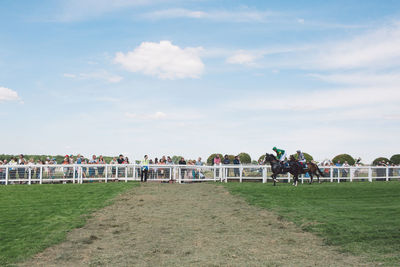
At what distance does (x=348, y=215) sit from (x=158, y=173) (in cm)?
1582

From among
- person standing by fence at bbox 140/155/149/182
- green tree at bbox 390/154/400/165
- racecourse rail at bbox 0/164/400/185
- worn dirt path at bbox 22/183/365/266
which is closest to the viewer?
worn dirt path at bbox 22/183/365/266

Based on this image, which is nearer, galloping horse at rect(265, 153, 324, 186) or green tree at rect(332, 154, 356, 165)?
galloping horse at rect(265, 153, 324, 186)

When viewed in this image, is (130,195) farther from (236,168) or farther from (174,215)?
(236,168)

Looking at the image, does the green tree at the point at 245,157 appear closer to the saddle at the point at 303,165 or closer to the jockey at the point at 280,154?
the saddle at the point at 303,165

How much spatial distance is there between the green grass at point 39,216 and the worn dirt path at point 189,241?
16.4 inches

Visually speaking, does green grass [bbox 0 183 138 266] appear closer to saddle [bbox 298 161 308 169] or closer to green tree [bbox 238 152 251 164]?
saddle [bbox 298 161 308 169]

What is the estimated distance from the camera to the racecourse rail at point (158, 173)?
926 inches

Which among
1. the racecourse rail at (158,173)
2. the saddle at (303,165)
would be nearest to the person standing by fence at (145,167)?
the racecourse rail at (158,173)

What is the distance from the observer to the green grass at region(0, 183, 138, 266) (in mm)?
7875

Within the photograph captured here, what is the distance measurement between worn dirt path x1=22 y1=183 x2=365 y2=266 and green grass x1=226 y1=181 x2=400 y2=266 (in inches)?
19.5

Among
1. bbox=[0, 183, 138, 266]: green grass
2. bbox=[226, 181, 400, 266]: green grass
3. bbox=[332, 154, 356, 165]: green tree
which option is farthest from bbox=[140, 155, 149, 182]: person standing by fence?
bbox=[332, 154, 356, 165]: green tree

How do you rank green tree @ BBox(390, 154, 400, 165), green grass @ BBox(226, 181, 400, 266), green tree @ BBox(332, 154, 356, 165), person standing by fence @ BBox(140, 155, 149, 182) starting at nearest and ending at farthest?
green grass @ BBox(226, 181, 400, 266), person standing by fence @ BBox(140, 155, 149, 182), green tree @ BBox(390, 154, 400, 165), green tree @ BBox(332, 154, 356, 165)

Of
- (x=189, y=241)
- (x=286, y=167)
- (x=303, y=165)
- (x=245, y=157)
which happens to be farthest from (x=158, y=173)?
(x=245, y=157)

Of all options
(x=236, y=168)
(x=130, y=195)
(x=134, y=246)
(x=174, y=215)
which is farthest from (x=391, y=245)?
(x=236, y=168)
